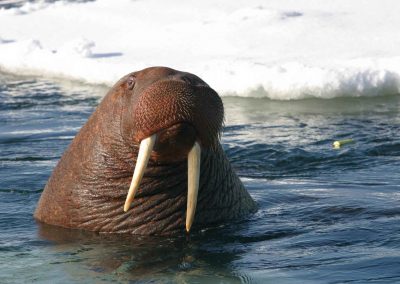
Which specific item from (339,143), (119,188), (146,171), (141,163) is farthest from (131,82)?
(339,143)

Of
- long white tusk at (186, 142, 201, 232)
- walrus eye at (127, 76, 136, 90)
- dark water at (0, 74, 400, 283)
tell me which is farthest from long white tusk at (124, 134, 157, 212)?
walrus eye at (127, 76, 136, 90)

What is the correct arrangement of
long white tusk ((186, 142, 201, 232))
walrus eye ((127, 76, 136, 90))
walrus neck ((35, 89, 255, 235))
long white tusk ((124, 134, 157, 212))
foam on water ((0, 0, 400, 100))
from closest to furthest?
long white tusk ((124, 134, 157, 212)), long white tusk ((186, 142, 201, 232)), walrus eye ((127, 76, 136, 90)), walrus neck ((35, 89, 255, 235)), foam on water ((0, 0, 400, 100))

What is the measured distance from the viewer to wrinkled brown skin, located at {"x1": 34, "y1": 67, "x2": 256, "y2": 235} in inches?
217

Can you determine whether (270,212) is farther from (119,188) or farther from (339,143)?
(339,143)

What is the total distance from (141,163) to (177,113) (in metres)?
0.34

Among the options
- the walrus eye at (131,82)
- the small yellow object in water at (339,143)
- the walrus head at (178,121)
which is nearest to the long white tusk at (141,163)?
the walrus head at (178,121)

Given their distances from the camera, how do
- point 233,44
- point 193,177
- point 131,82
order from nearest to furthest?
point 193,177, point 131,82, point 233,44

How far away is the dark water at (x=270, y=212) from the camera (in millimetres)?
5383

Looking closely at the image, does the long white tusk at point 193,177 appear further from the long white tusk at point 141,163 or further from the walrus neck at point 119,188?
the walrus neck at point 119,188

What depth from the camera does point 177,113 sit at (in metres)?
5.36

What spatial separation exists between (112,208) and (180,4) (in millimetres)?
12401

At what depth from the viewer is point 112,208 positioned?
20.6 feet

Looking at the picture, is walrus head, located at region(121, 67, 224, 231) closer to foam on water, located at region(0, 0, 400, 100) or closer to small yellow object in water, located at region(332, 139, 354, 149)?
small yellow object in water, located at region(332, 139, 354, 149)

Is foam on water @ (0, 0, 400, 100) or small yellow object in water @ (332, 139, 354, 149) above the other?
foam on water @ (0, 0, 400, 100)
